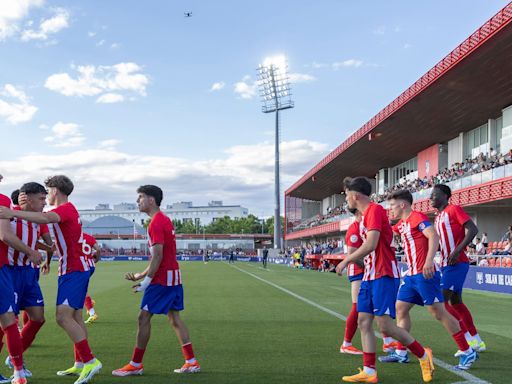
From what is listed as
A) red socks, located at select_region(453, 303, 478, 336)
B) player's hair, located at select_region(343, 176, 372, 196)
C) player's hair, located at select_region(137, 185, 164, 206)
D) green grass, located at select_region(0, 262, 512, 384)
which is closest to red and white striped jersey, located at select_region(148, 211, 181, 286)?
player's hair, located at select_region(137, 185, 164, 206)

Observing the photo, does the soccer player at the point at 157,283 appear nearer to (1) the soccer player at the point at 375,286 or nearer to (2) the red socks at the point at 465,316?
(1) the soccer player at the point at 375,286

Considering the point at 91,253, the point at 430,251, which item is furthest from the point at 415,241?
the point at 91,253

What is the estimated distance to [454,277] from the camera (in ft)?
23.3

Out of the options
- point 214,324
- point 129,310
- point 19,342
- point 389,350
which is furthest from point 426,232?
point 129,310

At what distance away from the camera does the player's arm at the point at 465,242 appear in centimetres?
688

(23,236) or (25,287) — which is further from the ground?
(23,236)

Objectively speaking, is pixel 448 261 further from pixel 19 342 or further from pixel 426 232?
pixel 19 342

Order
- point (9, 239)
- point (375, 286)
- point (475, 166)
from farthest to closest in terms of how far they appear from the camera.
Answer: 1. point (475, 166)
2. point (375, 286)
3. point (9, 239)

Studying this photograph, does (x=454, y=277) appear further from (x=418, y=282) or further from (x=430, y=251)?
(x=430, y=251)

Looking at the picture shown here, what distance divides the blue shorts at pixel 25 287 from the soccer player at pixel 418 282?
12.7 feet

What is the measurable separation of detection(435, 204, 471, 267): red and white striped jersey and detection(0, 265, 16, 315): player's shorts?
4.91 metres

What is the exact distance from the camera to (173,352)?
729cm

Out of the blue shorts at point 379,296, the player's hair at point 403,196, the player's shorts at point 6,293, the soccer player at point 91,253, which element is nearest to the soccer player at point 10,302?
the player's shorts at point 6,293

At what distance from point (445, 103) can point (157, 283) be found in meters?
27.3
